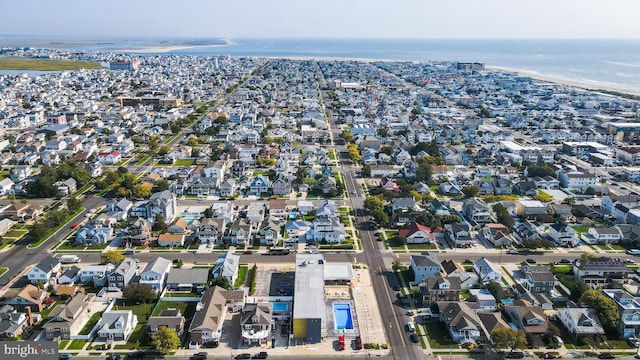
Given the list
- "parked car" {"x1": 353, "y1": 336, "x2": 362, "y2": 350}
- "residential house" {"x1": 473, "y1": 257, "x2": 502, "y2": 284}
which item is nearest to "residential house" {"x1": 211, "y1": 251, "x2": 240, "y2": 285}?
"parked car" {"x1": 353, "y1": 336, "x2": 362, "y2": 350}

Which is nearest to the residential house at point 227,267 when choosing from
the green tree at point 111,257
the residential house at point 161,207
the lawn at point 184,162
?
the green tree at point 111,257

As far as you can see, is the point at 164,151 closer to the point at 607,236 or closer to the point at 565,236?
the point at 565,236

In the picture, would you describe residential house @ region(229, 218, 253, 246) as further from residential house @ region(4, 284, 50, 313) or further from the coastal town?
residential house @ region(4, 284, 50, 313)

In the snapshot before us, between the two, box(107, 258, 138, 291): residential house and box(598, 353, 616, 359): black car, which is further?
box(107, 258, 138, 291): residential house

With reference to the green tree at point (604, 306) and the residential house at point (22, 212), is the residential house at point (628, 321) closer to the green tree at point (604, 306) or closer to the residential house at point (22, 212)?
the green tree at point (604, 306)

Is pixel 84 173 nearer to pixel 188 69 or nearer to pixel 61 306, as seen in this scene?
pixel 61 306

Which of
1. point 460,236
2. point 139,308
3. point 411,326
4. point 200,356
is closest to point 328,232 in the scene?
point 460,236
